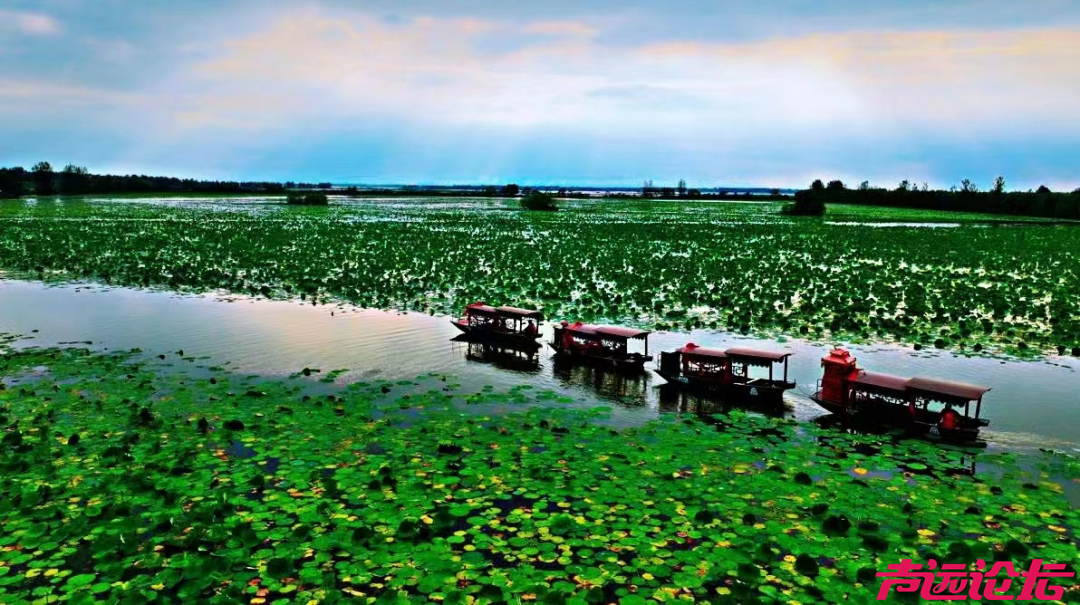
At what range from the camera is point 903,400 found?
12195mm

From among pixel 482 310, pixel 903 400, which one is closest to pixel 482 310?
pixel 482 310

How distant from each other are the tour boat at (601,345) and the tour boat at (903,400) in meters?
4.19

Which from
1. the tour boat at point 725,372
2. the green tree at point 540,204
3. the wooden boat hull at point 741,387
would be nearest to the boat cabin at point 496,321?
the tour boat at point 725,372

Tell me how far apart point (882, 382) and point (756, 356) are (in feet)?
7.90

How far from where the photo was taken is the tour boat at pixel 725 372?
13.6m

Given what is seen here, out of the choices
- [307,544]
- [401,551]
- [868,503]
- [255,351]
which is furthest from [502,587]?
[255,351]

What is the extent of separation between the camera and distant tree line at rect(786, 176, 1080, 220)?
86875 mm

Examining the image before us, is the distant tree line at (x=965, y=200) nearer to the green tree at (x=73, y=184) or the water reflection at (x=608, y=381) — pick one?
the water reflection at (x=608, y=381)

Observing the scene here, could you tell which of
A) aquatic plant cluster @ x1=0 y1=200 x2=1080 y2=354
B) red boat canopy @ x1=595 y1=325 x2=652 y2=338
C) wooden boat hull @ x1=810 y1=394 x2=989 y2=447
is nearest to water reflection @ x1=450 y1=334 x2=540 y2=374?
red boat canopy @ x1=595 y1=325 x2=652 y2=338

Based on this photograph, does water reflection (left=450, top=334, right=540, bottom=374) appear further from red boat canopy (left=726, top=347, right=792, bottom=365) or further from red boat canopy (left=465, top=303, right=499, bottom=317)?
red boat canopy (left=726, top=347, right=792, bottom=365)

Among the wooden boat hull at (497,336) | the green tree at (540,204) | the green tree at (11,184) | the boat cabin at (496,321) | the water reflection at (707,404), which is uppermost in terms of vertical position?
the green tree at (11,184)

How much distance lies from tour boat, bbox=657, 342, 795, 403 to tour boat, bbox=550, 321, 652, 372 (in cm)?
90

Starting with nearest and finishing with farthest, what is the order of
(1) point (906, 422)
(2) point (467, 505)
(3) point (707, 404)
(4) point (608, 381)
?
(2) point (467, 505)
(1) point (906, 422)
(3) point (707, 404)
(4) point (608, 381)

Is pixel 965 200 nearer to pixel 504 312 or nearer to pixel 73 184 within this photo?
pixel 504 312
